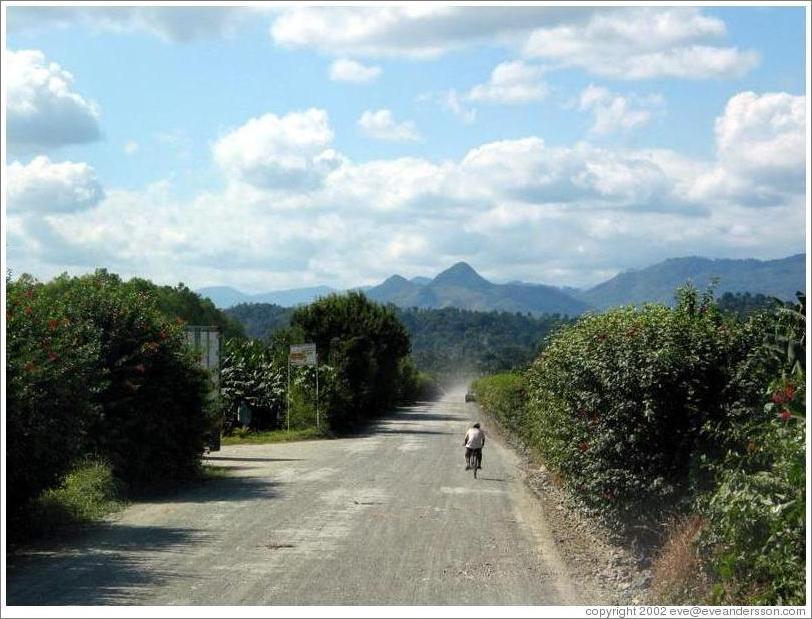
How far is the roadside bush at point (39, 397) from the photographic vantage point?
43.9 feet

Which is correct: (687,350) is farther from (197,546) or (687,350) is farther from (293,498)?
(293,498)

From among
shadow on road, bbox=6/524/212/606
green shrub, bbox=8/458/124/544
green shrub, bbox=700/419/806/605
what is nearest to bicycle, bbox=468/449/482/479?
green shrub, bbox=8/458/124/544

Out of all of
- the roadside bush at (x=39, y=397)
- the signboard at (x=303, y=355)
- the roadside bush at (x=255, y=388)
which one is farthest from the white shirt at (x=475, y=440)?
the roadside bush at (x=255, y=388)

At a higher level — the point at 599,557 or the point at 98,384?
the point at 98,384

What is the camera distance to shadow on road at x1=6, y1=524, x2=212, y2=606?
10.9 metres

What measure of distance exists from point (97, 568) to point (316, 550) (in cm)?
276

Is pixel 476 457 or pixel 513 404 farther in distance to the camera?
pixel 513 404

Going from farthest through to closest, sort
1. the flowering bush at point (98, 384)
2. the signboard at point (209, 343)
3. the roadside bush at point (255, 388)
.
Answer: the roadside bush at point (255, 388) < the signboard at point (209, 343) < the flowering bush at point (98, 384)

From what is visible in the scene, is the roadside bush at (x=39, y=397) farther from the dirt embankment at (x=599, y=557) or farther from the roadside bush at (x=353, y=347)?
the roadside bush at (x=353, y=347)

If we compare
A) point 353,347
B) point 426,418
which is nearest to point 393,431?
point 353,347

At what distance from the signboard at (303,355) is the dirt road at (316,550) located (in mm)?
21043

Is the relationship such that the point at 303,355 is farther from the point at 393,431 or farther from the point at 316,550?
the point at 316,550

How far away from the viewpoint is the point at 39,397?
542 inches

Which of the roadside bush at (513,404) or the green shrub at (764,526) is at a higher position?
the green shrub at (764,526)
